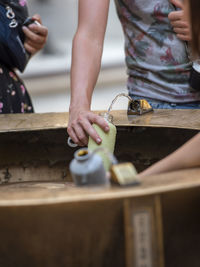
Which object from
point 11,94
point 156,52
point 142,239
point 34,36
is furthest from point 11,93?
point 142,239

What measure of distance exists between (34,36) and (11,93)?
0.22m

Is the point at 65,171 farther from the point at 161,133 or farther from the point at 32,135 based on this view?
the point at 161,133

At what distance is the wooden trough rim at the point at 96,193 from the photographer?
0.77 m

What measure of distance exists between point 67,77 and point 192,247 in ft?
14.2

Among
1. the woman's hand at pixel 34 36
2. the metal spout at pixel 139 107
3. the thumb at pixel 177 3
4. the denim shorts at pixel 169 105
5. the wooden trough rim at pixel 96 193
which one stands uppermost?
the thumb at pixel 177 3

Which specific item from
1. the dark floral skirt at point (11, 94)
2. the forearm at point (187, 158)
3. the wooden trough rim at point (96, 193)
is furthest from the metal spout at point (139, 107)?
the wooden trough rim at point (96, 193)

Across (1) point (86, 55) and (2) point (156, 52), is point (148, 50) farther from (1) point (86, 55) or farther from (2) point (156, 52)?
(1) point (86, 55)

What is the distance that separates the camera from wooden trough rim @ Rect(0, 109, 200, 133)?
1.37 m

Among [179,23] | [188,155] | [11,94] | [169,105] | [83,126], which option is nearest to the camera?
[188,155]

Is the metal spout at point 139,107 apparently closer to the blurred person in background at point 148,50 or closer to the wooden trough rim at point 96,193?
the blurred person in background at point 148,50

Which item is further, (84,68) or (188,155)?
(84,68)

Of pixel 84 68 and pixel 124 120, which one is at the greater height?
pixel 84 68

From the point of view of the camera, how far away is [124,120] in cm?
144

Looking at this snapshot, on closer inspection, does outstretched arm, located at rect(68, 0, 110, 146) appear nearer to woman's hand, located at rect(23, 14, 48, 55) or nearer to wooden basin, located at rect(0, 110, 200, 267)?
woman's hand, located at rect(23, 14, 48, 55)
